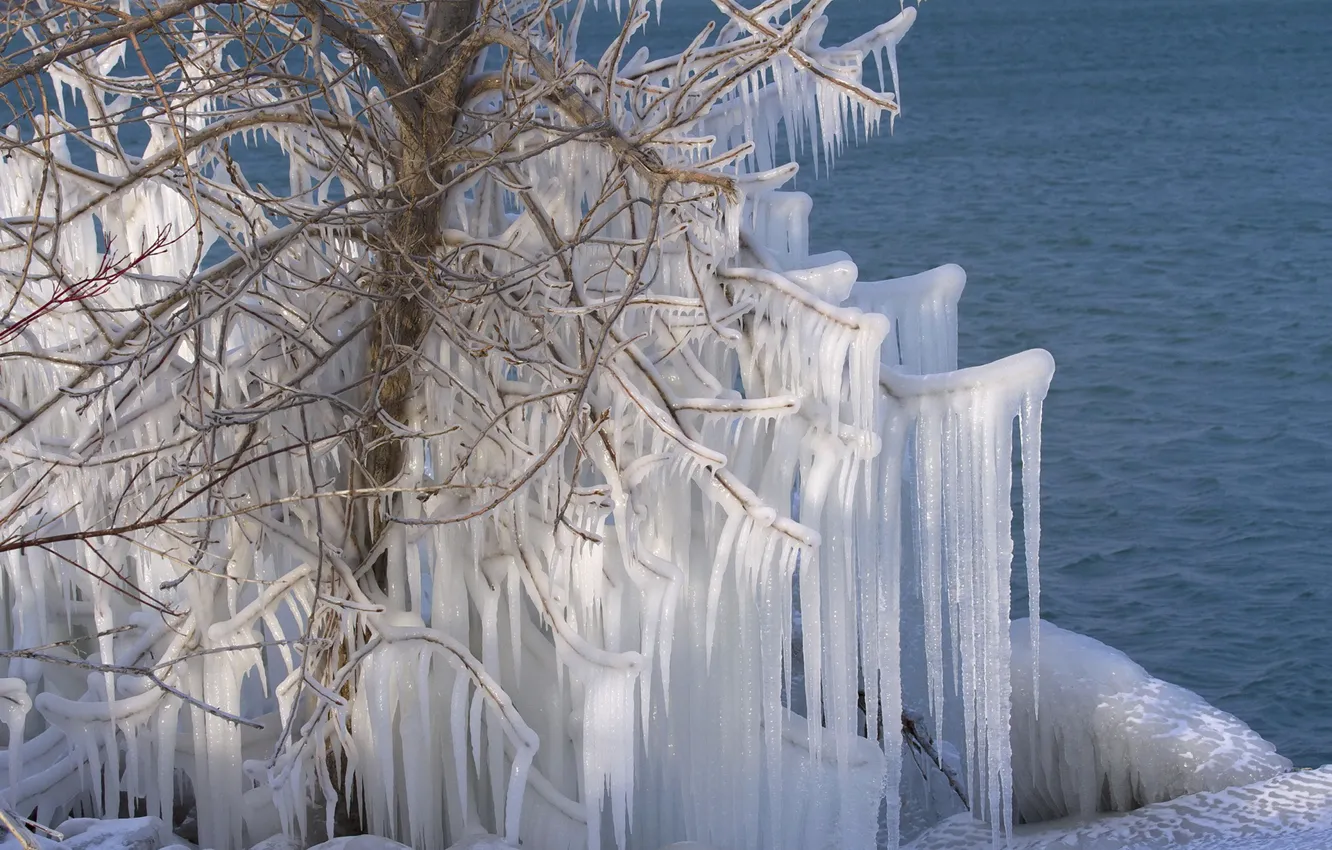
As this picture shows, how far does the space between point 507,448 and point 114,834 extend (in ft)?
6.36

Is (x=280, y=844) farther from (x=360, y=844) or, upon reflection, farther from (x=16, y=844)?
(x=16, y=844)

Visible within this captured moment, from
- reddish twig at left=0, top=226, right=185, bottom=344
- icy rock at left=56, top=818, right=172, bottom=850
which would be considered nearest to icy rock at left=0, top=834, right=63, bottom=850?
icy rock at left=56, top=818, right=172, bottom=850

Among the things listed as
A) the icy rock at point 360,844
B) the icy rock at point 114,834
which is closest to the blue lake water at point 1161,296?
the icy rock at point 360,844

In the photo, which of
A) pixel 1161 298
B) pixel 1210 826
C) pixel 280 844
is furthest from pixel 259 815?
pixel 1161 298

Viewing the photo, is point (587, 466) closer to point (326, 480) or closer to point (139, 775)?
point (326, 480)

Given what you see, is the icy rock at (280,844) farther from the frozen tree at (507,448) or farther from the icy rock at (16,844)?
the icy rock at (16,844)

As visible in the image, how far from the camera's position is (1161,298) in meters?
17.5

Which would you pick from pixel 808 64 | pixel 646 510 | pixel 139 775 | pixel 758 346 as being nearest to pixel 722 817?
pixel 646 510

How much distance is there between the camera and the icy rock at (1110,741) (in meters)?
6.82

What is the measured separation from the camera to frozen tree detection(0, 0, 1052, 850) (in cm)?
560

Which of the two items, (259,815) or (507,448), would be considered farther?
(259,815)

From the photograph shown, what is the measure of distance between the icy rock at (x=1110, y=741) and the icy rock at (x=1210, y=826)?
0.62ft

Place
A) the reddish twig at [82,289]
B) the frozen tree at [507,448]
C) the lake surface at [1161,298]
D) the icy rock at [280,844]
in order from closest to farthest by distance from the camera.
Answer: the reddish twig at [82,289] < the frozen tree at [507,448] < the icy rock at [280,844] < the lake surface at [1161,298]

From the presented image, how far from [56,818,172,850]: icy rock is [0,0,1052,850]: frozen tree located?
A: 0.40 meters
